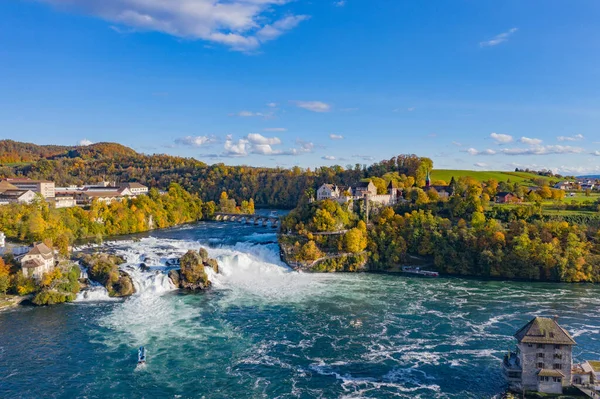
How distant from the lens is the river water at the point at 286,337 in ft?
98.1

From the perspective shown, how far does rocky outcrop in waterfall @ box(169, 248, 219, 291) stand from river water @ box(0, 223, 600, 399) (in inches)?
55.3

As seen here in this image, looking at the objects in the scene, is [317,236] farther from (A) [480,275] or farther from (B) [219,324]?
(B) [219,324]

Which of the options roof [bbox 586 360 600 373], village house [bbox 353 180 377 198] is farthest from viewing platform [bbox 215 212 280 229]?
roof [bbox 586 360 600 373]

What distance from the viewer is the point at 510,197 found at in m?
83.3

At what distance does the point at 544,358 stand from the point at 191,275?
39.1m

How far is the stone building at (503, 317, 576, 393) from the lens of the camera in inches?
1100

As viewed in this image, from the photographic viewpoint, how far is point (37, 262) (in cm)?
4734

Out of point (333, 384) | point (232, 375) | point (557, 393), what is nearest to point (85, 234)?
point (232, 375)

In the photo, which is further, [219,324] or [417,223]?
[417,223]

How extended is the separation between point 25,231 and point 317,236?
46905 millimetres

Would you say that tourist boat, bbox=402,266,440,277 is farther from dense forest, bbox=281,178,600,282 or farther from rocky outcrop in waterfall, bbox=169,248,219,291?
rocky outcrop in waterfall, bbox=169,248,219,291

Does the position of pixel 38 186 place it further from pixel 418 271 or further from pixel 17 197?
pixel 418 271

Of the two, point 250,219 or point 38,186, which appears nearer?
point 38,186

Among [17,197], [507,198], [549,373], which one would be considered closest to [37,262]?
[17,197]
